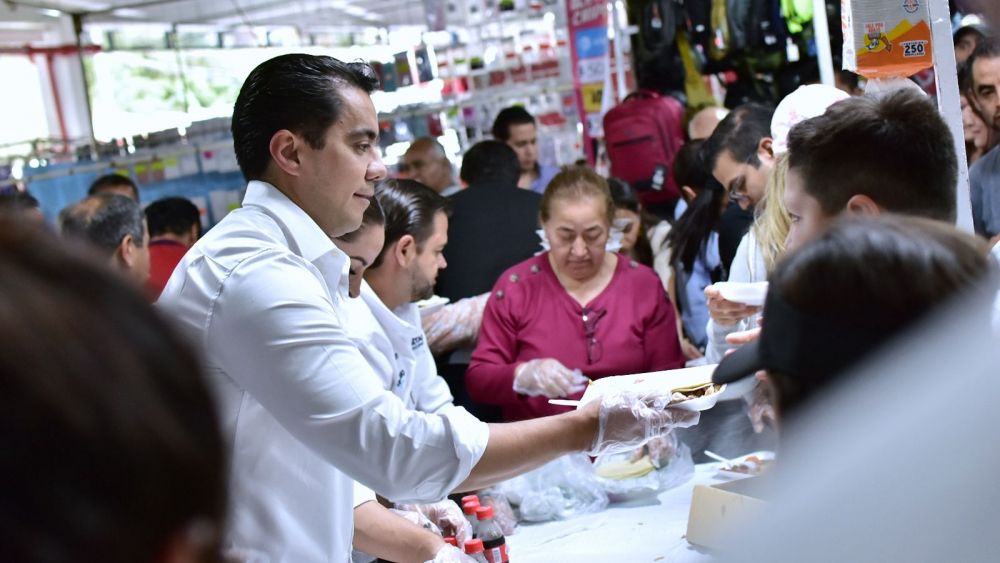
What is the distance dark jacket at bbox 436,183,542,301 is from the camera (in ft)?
15.1

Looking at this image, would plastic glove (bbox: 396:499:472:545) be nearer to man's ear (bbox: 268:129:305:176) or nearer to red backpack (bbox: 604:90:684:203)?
man's ear (bbox: 268:129:305:176)

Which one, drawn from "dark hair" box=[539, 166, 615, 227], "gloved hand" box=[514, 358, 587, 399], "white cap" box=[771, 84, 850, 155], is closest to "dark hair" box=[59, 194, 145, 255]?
"dark hair" box=[539, 166, 615, 227]

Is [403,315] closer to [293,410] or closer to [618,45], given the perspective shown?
[293,410]

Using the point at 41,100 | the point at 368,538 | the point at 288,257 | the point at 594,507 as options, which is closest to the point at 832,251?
the point at 288,257

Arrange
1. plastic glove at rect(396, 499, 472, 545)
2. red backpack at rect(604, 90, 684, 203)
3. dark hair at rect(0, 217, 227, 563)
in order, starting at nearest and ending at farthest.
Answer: dark hair at rect(0, 217, 227, 563), plastic glove at rect(396, 499, 472, 545), red backpack at rect(604, 90, 684, 203)

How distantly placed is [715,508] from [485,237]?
2380 millimetres

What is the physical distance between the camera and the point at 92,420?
0.59 metres

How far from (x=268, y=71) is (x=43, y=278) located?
5.18ft

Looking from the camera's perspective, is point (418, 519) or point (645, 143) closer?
point (418, 519)

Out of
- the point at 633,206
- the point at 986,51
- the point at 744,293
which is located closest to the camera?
the point at 744,293

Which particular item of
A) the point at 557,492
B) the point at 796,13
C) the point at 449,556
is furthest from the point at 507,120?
the point at 449,556

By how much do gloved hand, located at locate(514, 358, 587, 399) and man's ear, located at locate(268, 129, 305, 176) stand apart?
1.52 m

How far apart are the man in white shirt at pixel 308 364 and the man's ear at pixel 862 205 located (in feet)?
2.01

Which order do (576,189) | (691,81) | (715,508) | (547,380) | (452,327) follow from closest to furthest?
(715,508)
(547,380)
(576,189)
(452,327)
(691,81)
